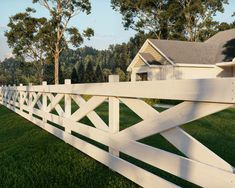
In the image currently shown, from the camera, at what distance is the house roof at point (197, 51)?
23.8 metres

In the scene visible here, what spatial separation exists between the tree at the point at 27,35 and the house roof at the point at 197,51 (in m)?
18.4

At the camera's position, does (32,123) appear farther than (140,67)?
No

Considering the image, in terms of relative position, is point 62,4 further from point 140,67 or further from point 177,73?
point 177,73

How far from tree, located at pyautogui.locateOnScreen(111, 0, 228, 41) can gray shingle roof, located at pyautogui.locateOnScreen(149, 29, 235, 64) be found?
1552 cm

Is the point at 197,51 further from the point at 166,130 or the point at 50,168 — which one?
the point at 166,130

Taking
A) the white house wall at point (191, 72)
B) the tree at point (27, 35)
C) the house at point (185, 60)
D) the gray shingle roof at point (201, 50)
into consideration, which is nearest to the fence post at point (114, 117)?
the house at point (185, 60)

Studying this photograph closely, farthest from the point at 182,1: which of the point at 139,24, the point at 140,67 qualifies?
the point at 140,67

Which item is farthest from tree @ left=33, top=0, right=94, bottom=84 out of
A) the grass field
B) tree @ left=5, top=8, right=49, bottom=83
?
the grass field

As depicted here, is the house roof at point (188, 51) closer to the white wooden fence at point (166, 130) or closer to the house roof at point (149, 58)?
the house roof at point (149, 58)

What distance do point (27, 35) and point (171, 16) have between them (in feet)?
67.3

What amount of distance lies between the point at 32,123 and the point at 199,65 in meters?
17.3

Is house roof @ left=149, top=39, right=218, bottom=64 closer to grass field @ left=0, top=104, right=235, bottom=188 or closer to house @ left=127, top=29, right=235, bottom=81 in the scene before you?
house @ left=127, top=29, right=235, bottom=81

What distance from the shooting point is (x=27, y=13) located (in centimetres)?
4144

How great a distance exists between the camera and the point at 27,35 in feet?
139
